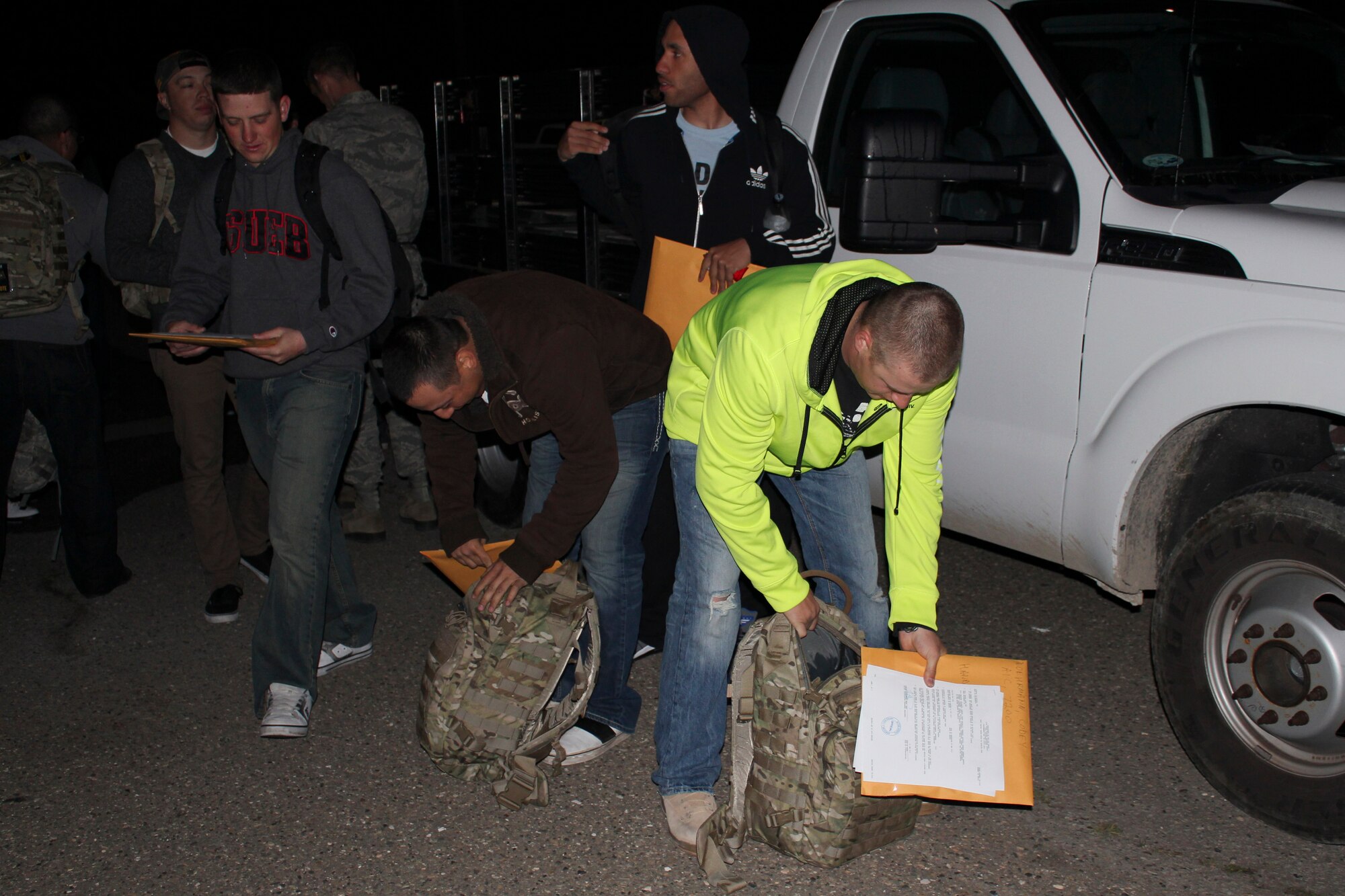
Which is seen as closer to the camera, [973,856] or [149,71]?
[973,856]

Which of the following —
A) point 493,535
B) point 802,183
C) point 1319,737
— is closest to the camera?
point 1319,737

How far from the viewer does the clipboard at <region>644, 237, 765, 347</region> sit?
392 centimetres

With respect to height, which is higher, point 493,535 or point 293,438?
point 293,438

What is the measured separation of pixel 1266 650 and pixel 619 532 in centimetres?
184

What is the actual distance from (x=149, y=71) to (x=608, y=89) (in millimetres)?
27046

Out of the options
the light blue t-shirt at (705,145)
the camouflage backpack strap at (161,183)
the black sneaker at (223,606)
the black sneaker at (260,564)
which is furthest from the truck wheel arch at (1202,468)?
A: the camouflage backpack strap at (161,183)

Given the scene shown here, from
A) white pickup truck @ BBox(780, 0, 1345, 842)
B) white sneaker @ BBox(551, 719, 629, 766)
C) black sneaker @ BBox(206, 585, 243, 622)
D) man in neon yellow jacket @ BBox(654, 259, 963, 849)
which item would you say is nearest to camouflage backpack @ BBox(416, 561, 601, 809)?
white sneaker @ BBox(551, 719, 629, 766)

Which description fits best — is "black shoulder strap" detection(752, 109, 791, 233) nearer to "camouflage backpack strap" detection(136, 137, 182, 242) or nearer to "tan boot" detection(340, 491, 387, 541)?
"camouflage backpack strap" detection(136, 137, 182, 242)

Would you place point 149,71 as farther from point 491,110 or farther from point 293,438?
point 293,438

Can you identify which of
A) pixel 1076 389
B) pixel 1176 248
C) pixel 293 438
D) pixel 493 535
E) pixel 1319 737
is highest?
pixel 1176 248

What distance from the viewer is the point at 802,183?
409cm

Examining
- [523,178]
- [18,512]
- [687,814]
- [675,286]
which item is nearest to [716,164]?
[675,286]

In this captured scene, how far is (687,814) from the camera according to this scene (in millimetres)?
3283

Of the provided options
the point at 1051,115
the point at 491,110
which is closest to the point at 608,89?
the point at 491,110
